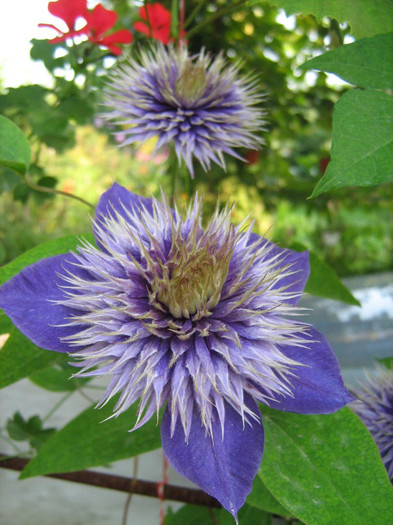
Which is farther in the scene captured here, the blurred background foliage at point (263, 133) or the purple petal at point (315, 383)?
the blurred background foliage at point (263, 133)

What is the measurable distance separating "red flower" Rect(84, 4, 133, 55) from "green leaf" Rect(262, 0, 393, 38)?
0.85ft

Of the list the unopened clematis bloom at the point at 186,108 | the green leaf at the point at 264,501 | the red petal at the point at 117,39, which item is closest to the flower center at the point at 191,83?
the unopened clematis bloom at the point at 186,108

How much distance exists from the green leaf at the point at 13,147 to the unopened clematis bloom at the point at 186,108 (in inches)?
3.9

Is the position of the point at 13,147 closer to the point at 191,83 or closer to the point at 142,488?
the point at 191,83

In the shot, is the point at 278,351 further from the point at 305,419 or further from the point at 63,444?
the point at 63,444

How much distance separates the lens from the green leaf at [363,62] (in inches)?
11.9

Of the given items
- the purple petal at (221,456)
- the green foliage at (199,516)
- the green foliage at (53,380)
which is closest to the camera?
the purple petal at (221,456)

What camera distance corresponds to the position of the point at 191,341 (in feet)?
0.95

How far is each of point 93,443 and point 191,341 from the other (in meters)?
0.17

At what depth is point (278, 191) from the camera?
4.64ft

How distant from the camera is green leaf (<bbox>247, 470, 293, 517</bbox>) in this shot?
0.37 meters

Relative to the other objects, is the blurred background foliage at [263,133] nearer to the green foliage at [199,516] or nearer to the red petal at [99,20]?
the red petal at [99,20]

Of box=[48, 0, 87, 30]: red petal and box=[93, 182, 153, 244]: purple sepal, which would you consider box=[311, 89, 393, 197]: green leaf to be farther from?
box=[48, 0, 87, 30]: red petal

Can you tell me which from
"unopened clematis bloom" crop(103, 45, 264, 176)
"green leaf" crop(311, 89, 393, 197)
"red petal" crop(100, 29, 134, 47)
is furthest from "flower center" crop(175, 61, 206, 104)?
"green leaf" crop(311, 89, 393, 197)
